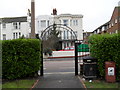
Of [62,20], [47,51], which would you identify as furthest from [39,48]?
[62,20]

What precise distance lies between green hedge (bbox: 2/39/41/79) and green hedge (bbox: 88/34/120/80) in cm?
338

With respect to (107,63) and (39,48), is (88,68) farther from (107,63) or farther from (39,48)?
(39,48)

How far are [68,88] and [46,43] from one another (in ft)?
84.9

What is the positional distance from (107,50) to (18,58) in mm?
4657

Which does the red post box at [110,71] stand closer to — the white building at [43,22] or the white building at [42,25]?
the white building at [42,25]

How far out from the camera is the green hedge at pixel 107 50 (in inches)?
355

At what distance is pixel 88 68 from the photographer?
9516 millimetres

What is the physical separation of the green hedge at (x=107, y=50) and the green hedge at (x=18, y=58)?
3.38m

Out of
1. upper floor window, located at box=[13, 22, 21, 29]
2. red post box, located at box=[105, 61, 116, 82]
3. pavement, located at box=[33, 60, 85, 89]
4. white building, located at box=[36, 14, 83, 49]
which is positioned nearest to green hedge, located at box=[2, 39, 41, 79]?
pavement, located at box=[33, 60, 85, 89]

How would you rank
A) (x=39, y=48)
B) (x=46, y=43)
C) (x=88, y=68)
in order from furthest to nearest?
(x=46, y=43)
(x=39, y=48)
(x=88, y=68)

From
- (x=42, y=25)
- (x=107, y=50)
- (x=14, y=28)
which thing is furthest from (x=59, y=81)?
(x=14, y=28)

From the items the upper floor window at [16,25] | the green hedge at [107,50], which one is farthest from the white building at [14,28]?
the green hedge at [107,50]

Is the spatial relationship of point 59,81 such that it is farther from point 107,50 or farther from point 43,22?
point 43,22

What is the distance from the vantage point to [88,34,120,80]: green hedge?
901 centimetres
